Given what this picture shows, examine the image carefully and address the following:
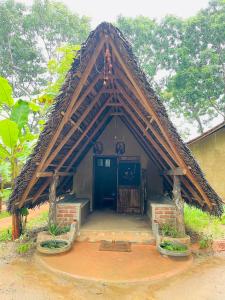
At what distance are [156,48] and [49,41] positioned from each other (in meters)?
7.76

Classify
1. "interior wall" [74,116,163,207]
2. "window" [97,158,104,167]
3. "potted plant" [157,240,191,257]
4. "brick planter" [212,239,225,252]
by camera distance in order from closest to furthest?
"potted plant" [157,240,191,257], "brick planter" [212,239,225,252], "interior wall" [74,116,163,207], "window" [97,158,104,167]

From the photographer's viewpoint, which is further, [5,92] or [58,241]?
[5,92]

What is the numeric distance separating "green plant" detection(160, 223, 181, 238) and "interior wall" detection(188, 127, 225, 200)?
6.65 m

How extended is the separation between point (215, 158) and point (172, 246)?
7.62 meters

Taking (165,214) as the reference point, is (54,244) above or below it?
below

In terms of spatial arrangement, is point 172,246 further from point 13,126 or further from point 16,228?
point 13,126

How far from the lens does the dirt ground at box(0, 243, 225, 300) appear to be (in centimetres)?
346

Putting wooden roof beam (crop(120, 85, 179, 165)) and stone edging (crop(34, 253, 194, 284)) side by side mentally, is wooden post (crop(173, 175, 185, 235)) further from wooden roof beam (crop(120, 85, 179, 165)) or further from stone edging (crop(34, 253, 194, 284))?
stone edging (crop(34, 253, 194, 284))

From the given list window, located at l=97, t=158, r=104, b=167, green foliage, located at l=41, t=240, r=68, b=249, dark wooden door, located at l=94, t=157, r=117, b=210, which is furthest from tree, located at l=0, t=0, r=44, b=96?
green foliage, located at l=41, t=240, r=68, b=249

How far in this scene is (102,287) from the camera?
12.2 ft

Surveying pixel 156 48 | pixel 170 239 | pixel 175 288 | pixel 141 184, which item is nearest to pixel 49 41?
pixel 156 48

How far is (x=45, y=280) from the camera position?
394cm

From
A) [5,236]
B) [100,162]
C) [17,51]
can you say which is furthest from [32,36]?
[5,236]

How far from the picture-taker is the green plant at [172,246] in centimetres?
495
